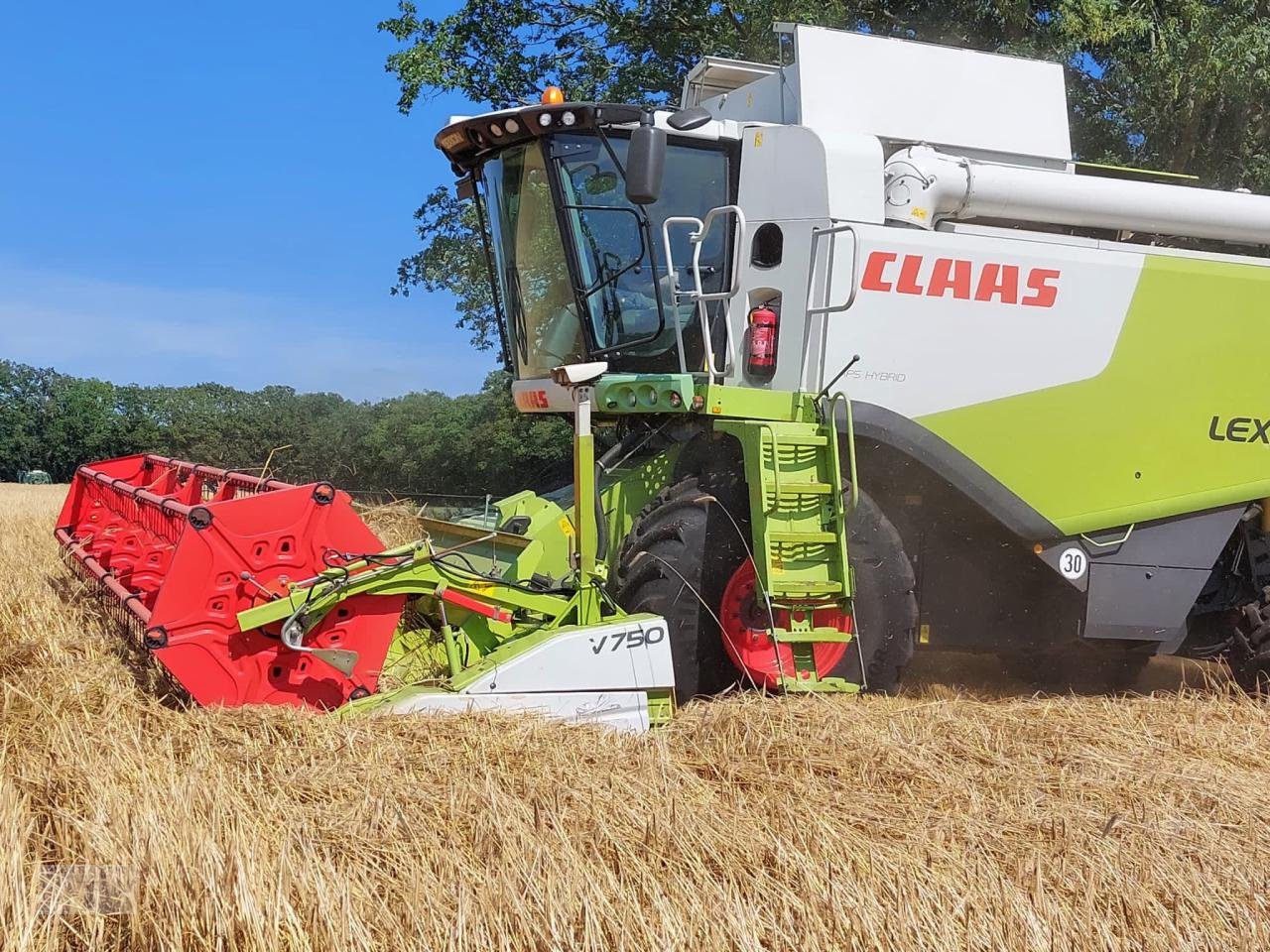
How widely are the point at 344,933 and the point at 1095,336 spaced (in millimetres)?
3880

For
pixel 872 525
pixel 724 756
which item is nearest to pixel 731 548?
pixel 872 525

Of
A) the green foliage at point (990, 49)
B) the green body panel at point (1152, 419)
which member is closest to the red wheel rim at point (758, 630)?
the green body panel at point (1152, 419)

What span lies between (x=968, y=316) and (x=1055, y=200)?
835 millimetres

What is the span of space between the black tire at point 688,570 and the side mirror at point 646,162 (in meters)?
1.11

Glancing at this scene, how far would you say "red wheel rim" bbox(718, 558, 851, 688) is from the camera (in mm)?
4410

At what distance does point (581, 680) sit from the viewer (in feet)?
12.6

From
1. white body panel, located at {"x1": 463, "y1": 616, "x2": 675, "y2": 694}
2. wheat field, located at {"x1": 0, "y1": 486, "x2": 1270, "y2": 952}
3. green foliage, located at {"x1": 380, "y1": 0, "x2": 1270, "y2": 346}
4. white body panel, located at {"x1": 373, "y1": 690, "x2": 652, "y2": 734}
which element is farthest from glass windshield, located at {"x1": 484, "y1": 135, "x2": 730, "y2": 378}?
green foliage, located at {"x1": 380, "y1": 0, "x2": 1270, "y2": 346}

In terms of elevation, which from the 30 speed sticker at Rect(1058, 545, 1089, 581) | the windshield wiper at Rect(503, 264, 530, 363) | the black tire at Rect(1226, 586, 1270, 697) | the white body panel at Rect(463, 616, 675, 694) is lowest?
the black tire at Rect(1226, 586, 1270, 697)

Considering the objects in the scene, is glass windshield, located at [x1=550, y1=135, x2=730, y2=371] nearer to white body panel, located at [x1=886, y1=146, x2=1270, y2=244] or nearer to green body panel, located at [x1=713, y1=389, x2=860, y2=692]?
green body panel, located at [x1=713, y1=389, x2=860, y2=692]

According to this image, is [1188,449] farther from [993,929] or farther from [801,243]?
[993,929]

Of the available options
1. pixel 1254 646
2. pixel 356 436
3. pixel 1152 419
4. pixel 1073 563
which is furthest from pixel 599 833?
pixel 356 436

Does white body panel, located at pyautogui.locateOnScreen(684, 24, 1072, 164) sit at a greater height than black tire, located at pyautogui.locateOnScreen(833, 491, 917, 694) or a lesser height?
greater

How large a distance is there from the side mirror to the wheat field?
1.83 m

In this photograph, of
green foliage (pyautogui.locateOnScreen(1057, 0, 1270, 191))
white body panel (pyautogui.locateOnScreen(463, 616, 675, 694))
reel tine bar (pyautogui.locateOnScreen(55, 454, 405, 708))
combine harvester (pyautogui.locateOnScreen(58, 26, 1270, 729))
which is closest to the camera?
reel tine bar (pyautogui.locateOnScreen(55, 454, 405, 708))
